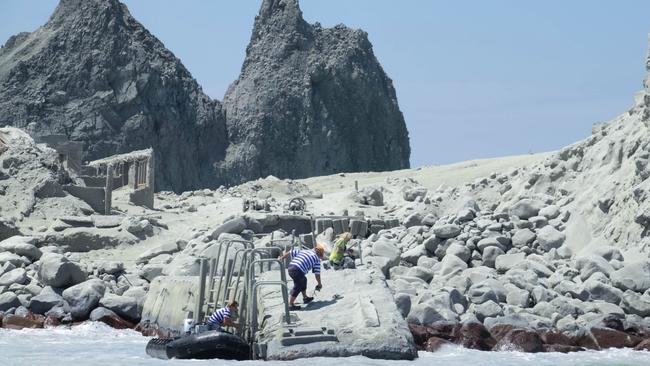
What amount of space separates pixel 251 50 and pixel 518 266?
206 feet

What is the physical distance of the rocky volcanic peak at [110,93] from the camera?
72188 mm

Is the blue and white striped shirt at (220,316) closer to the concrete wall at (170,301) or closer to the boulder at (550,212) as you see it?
the concrete wall at (170,301)

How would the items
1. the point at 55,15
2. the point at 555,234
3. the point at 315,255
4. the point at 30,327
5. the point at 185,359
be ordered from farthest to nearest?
the point at 55,15 < the point at 555,234 < the point at 30,327 < the point at 315,255 < the point at 185,359

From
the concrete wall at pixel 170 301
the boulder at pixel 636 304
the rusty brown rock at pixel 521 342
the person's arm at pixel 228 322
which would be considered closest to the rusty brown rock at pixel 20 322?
the concrete wall at pixel 170 301

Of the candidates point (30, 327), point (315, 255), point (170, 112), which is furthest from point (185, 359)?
point (170, 112)

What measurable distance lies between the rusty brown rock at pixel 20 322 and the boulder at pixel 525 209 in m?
10.6

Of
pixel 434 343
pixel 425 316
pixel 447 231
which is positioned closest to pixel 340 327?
pixel 434 343

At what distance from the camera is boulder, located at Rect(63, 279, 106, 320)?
21.2m

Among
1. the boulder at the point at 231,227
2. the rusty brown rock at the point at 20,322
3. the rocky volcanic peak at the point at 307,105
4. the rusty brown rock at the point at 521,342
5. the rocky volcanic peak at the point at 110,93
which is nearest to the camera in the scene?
the rusty brown rock at the point at 521,342

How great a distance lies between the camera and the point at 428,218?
2656cm

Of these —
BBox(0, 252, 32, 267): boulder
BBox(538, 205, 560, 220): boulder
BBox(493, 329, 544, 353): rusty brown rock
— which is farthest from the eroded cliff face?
BBox(493, 329, 544, 353): rusty brown rock

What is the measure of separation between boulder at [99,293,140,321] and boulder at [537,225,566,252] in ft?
27.4

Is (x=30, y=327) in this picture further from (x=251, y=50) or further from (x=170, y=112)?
(x=251, y=50)

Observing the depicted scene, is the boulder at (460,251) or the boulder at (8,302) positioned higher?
the boulder at (460,251)
